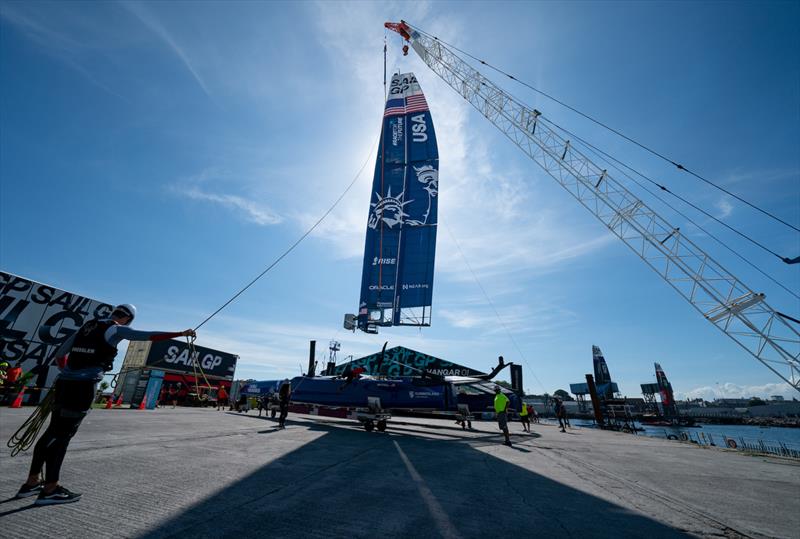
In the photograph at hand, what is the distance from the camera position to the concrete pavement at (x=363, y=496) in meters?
2.72

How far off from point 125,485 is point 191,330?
1.76m

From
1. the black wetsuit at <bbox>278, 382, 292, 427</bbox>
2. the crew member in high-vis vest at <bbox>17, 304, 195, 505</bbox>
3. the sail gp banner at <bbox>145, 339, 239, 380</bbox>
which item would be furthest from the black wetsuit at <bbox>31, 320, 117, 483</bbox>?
the sail gp banner at <bbox>145, 339, 239, 380</bbox>

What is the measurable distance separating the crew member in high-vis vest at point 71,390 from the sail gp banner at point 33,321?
64.0 ft

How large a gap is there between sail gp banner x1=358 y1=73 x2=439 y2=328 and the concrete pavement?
1548 centimetres

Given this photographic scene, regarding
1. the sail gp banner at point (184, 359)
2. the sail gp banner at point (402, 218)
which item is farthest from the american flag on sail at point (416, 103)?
the sail gp banner at point (184, 359)

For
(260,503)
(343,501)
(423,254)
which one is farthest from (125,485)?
(423,254)

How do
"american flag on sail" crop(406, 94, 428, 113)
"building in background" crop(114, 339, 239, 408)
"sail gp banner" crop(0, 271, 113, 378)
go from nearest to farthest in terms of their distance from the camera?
1. "sail gp banner" crop(0, 271, 113, 378)
2. "building in background" crop(114, 339, 239, 408)
3. "american flag on sail" crop(406, 94, 428, 113)

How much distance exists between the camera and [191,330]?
4.34 meters

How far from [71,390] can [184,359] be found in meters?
33.4

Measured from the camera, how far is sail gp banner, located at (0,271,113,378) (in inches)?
688

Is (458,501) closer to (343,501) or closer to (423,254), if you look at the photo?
(343,501)

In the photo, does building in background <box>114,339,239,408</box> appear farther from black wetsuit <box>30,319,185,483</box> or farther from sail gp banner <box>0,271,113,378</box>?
black wetsuit <box>30,319,185,483</box>

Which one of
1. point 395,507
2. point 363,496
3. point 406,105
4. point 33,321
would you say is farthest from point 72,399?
point 406,105

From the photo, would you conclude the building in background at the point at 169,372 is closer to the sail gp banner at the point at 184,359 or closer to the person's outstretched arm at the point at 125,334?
the sail gp banner at the point at 184,359
